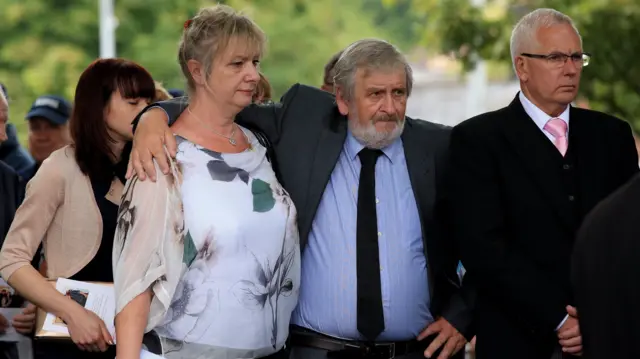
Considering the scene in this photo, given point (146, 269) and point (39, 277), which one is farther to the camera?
point (39, 277)

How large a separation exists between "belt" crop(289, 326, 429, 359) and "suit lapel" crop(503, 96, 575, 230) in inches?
32.7

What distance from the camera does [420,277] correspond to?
16.2ft

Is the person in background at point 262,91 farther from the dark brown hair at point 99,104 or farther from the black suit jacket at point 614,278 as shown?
the black suit jacket at point 614,278

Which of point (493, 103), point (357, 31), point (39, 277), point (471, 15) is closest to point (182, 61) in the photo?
point (39, 277)

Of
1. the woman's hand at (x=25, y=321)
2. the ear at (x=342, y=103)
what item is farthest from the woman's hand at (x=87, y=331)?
the ear at (x=342, y=103)

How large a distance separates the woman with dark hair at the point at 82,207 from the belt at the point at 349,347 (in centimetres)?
77

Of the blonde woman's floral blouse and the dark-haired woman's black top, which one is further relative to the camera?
the dark-haired woman's black top

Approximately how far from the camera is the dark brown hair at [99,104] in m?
5.21

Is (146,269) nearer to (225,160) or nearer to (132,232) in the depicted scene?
(132,232)

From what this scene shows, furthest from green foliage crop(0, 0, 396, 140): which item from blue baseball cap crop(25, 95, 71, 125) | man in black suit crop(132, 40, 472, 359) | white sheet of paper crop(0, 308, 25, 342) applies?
man in black suit crop(132, 40, 472, 359)

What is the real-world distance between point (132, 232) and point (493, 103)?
24076 mm

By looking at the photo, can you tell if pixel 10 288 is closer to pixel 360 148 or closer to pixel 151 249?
pixel 151 249

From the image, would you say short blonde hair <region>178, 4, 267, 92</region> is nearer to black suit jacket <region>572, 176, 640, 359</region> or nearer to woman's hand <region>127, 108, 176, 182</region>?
woman's hand <region>127, 108, 176, 182</region>

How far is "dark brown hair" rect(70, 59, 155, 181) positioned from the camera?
5207 millimetres
